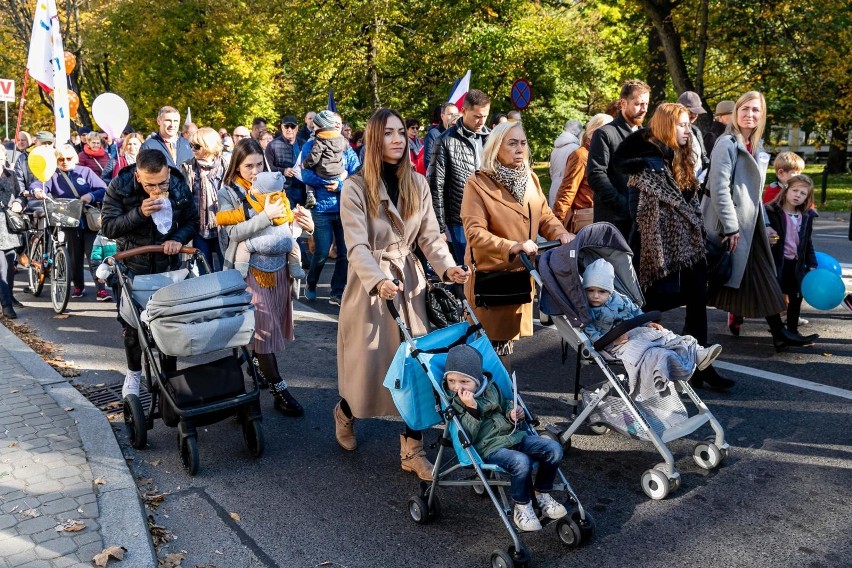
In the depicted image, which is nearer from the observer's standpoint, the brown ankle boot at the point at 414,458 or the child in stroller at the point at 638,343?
the child in stroller at the point at 638,343

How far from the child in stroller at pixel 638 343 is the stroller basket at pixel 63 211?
6476mm

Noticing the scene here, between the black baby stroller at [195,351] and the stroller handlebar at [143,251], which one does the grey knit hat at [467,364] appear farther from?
the stroller handlebar at [143,251]

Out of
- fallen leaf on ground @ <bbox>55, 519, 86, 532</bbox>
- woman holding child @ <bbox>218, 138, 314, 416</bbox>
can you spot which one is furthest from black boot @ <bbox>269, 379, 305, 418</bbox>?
fallen leaf on ground @ <bbox>55, 519, 86, 532</bbox>

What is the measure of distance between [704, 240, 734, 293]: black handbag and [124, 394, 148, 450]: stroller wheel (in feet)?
14.3

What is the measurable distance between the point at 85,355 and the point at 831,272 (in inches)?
272

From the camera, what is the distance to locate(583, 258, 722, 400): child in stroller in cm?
447

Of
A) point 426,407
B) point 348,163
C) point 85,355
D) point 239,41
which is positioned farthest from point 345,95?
point 426,407

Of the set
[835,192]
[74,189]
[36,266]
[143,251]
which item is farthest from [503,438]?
[835,192]

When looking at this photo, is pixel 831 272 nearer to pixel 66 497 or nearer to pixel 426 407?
pixel 426 407

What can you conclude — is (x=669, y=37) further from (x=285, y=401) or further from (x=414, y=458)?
(x=414, y=458)

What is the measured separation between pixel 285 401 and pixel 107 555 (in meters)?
2.20

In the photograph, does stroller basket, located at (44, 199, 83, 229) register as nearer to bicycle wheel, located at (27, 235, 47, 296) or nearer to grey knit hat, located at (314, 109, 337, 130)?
bicycle wheel, located at (27, 235, 47, 296)

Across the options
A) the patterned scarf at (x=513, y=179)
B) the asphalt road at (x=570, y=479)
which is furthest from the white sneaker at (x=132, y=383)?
the patterned scarf at (x=513, y=179)

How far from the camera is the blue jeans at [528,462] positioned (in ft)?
12.5
